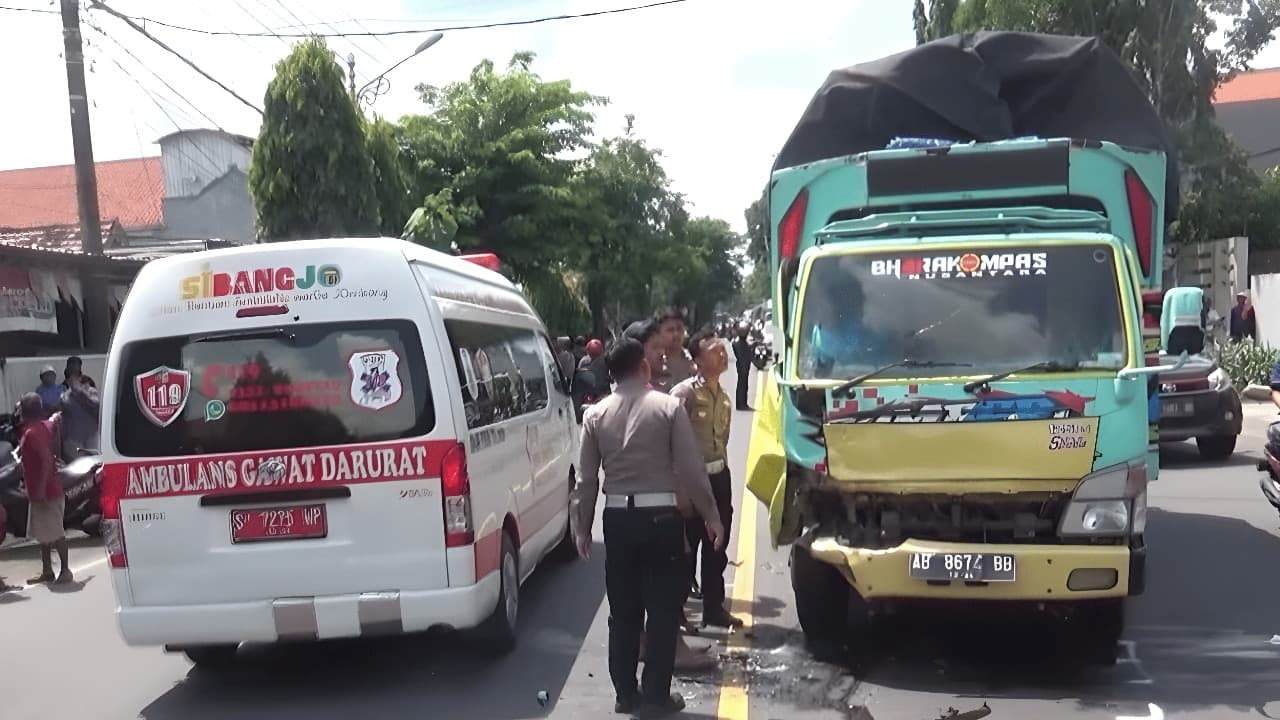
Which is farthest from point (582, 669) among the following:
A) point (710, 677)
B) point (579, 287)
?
point (579, 287)

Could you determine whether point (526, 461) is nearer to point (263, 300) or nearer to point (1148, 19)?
point (263, 300)

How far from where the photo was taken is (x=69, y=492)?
10984mm

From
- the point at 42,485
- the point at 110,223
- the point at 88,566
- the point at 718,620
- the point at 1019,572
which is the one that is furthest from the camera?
the point at 110,223

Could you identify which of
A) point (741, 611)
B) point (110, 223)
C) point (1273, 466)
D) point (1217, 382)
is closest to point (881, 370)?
point (741, 611)

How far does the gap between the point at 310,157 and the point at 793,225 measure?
11.4 m

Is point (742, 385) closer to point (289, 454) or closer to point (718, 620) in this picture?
point (718, 620)

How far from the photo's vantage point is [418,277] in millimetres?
5930

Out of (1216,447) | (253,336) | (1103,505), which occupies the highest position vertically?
(253,336)

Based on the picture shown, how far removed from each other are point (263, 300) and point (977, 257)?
366cm

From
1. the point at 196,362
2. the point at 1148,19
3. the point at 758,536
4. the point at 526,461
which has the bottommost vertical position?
the point at 758,536

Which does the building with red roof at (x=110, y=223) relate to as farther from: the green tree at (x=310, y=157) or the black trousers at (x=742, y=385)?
the black trousers at (x=742, y=385)

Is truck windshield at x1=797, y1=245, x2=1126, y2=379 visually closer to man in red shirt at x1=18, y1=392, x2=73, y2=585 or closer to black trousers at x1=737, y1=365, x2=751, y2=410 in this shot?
man in red shirt at x1=18, y1=392, x2=73, y2=585

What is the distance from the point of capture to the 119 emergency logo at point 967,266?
19.8 feet

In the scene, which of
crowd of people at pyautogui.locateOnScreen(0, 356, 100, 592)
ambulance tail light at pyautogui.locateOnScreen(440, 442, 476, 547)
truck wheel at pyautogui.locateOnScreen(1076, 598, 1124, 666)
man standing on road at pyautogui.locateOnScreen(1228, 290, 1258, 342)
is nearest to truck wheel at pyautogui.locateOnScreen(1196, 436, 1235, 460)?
truck wheel at pyautogui.locateOnScreen(1076, 598, 1124, 666)
